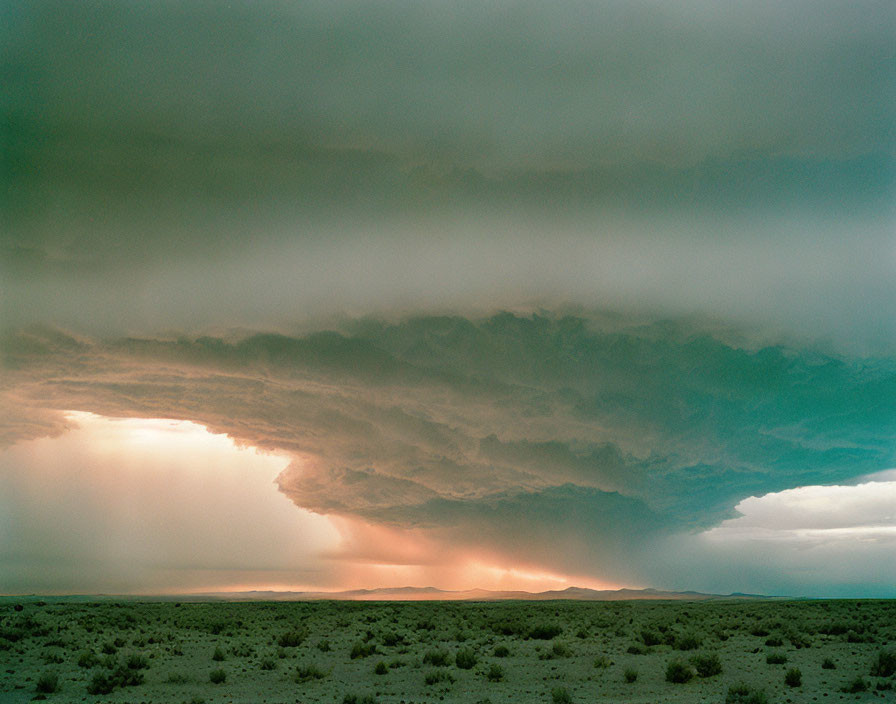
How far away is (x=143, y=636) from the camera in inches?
1726

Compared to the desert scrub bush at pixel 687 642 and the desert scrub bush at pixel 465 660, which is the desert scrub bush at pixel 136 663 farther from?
the desert scrub bush at pixel 687 642

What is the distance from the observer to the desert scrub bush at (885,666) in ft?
95.1

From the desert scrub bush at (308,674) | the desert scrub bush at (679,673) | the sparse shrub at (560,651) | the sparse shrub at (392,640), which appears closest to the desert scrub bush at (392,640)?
the sparse shrub at (392,640)

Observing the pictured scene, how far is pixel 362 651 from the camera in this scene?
124 ft

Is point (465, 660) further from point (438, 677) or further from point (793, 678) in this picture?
point (793, 678)

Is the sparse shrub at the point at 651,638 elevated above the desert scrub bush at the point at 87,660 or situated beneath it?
elevated above

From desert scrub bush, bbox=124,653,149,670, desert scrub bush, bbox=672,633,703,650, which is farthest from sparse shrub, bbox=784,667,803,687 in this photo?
desert scrub bush, bbox=124,653,149,670

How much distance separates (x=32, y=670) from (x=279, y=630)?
17.7 meters

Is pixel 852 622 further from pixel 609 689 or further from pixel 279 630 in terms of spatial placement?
pixel 279 630

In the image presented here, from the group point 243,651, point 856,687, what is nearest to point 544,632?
point 243,651

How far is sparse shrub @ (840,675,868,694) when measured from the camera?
87.9ft

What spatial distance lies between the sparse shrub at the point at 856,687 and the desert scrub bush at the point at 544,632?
19.2 meters

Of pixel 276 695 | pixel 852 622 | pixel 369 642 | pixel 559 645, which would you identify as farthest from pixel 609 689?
pixel 852 622

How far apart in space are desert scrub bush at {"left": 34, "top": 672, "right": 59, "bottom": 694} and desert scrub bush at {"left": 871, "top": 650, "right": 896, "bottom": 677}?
113ft
